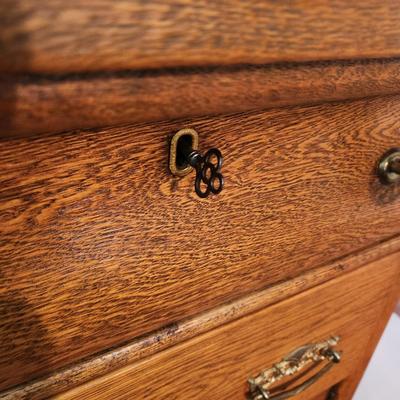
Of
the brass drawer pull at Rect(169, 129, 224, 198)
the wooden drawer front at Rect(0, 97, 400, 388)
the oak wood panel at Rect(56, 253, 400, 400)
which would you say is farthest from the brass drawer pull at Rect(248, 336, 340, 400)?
the brass drawer pull at Rect(169, 129, 224, 198)

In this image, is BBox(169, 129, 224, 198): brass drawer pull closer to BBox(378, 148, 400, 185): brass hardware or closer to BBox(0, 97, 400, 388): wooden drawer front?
BBox(0, 97, 400, 388): wooden drawer front

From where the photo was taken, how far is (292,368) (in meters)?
0.46

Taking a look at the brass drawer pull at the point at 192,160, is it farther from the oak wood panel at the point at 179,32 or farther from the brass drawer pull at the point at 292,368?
the brass drawer pull at the point at 292,368

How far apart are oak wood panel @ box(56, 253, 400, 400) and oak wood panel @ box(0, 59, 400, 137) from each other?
0.65 feet

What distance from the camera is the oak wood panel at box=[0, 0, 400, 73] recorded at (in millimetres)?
154

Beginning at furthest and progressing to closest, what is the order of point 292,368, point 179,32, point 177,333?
point 292,368
point 177,333
point 179,32

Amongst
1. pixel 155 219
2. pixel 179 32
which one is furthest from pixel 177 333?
pixel 179 32

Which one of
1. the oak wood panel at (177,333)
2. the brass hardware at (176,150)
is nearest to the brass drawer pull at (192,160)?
the brass hardware at (176,150)

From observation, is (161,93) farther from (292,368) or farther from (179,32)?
(292,368)

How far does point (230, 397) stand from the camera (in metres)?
0.42

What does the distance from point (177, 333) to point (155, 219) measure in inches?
4.1

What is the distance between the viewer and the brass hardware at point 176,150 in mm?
240

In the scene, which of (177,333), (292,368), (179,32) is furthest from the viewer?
(292,368)

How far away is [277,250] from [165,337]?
0.37 ft
